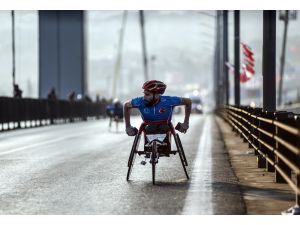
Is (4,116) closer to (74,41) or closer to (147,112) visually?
(147,112)

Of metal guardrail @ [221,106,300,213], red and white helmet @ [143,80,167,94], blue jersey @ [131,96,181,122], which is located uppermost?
red and white helmet @ [143,80,167,94]

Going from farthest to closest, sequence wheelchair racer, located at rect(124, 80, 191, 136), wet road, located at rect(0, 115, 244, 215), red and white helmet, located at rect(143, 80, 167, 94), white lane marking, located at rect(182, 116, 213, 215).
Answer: wheelchair racer, located at rect(124, 80, 191, 136), red and white helmet, located at rect(143, 80, 167, 94), wet road, located at rect(0, 115, 244, 215), white lane marking, located at rect(182, 116, 213, 215)

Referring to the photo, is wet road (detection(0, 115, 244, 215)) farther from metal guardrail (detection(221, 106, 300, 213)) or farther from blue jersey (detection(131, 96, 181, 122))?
blue jersey (detection(131, 96, 181, 122))

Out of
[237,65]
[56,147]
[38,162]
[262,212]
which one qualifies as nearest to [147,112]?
[262,212]

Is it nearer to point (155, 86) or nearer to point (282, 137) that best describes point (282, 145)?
point (282, 137)

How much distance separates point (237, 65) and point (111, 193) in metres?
27.1

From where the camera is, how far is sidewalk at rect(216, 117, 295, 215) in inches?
348

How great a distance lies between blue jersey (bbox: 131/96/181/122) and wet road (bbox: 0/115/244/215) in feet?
3.05

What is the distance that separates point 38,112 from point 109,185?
87.4ft

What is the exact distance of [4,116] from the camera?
31.0 meters

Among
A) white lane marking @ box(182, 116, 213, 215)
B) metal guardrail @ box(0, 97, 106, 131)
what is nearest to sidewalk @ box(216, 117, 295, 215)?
white lane marking @ box(182, 116, 213, 215)

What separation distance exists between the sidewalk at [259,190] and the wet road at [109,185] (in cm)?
15

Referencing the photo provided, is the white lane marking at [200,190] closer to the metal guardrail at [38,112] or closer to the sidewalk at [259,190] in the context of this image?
the sidewalk at [259,190]

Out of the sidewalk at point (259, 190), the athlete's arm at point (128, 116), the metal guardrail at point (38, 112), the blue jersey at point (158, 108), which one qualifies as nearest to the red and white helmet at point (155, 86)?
the blue jersey at point (158, 108)
